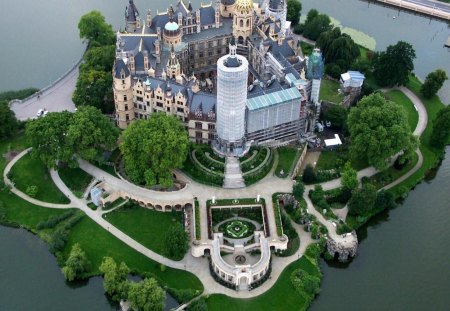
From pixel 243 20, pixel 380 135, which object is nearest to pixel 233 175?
pixel 380 135

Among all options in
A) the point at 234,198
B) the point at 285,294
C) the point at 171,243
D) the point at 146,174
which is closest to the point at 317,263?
the point at 285,294

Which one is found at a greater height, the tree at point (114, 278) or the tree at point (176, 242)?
the tree at point (176, 242)

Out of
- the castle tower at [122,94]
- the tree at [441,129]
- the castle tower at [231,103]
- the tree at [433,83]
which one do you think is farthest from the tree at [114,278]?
the tree at [433,83]

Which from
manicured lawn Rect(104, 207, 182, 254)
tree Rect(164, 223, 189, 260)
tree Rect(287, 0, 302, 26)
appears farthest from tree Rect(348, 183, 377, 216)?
tree Rect(287, 0, 302, 26)

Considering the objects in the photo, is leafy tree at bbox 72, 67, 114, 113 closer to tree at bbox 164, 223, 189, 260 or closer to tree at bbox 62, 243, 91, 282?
tree at bbox 62, 243, 91, 282

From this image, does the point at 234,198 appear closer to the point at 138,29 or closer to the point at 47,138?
the point at 47,138

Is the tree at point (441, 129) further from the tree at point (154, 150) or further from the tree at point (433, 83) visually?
the tree at point (154, 150)

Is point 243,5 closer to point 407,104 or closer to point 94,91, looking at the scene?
point 94,91
